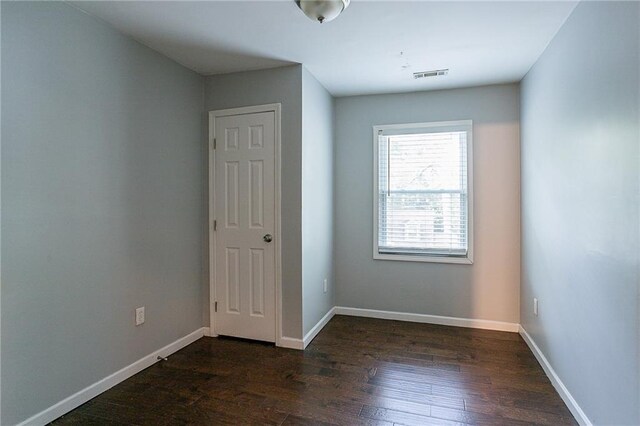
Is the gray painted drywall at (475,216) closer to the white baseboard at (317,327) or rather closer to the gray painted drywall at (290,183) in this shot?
the white baseboard at (317,327)

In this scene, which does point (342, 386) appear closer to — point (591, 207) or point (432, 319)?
point (432, 319)

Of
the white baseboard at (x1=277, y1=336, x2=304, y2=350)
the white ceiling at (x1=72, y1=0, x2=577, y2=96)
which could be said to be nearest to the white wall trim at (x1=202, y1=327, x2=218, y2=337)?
the white baseboard at (x1=277, y1=336, x2=304, y2=350)

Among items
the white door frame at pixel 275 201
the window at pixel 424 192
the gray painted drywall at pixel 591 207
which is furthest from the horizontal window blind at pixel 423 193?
the white door frame at pixel 275 201

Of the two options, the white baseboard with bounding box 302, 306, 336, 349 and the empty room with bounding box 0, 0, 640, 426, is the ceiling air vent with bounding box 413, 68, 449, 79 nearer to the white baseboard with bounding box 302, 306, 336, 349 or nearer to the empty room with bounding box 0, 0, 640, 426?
the empty room with bounding box 0, 0, 640, 426

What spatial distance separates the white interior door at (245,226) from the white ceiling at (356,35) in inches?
23.8

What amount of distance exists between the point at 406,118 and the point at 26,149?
3184 millimetres

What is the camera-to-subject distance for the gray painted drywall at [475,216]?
3.34m

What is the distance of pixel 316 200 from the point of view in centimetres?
329

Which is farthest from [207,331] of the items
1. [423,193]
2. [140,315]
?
[423,193]

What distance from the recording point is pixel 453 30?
90.5 inches

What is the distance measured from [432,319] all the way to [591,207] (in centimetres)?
211

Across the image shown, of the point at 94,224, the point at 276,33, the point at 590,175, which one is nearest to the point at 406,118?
the point at 276,33

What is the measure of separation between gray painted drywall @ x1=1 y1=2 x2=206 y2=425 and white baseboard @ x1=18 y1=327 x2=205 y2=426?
4 cm

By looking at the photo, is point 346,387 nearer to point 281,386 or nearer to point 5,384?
point 281,386
